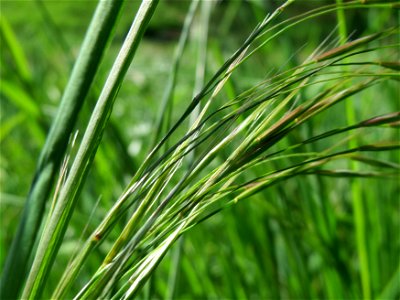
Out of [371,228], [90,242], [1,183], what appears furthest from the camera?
[1,183]

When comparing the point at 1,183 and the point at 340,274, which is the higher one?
the point at 1,183


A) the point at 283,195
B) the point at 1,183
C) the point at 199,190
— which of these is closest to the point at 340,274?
the point at 283,195

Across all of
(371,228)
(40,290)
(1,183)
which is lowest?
(40,290)

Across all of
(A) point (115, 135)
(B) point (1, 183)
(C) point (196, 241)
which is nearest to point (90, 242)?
(A) point (115, 135)

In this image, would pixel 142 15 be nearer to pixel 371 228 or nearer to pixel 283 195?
pixel 283 195

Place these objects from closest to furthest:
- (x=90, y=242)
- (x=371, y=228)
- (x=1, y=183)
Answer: (x=90, y=242), (x=371, y=228), (x=1, y=183)

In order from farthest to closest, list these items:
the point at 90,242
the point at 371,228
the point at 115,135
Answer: the point at 371,228, the point at 115,135, the point at 90,242

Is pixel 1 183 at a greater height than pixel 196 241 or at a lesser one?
greater

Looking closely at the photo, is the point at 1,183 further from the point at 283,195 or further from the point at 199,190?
the point at 199,190

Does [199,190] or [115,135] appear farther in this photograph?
[115,135]
